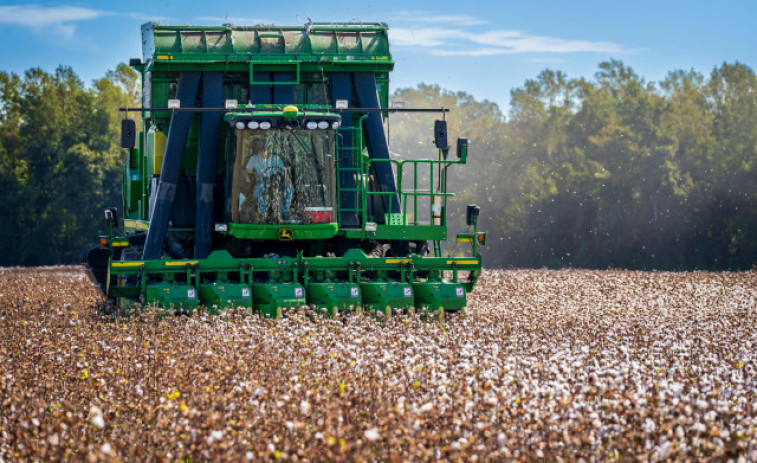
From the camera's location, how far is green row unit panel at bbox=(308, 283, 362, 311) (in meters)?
15.0

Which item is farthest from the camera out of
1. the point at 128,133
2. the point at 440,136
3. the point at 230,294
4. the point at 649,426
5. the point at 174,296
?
the point at 440,136

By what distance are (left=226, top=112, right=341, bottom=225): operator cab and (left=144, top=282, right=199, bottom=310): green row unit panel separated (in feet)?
4.74

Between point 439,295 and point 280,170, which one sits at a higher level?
point 280,170

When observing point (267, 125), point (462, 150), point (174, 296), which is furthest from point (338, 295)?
point (462, 150)

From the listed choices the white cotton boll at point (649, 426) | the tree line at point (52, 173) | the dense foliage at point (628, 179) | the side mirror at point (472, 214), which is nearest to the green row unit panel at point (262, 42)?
the side mirror at point (472, 214)

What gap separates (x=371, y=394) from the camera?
768 centimetres

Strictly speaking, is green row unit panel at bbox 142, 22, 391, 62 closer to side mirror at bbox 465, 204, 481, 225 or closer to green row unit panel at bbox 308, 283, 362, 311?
side mirror at bbox 465, 204, 481, 225

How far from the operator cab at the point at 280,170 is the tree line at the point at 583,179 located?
1556 inches

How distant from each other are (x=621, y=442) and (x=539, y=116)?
232ft

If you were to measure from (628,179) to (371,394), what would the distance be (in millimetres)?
54855

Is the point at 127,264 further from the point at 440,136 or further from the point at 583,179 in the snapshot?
the point at 583,179

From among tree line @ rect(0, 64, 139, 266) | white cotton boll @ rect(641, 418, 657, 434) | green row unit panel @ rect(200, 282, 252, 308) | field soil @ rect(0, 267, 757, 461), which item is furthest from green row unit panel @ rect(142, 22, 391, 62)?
tree line @ rect(0, 64, 139, 266)

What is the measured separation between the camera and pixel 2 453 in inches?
275

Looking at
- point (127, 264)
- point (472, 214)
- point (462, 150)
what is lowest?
point (127, 264)
